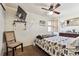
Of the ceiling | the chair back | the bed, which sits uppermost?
the ceiling

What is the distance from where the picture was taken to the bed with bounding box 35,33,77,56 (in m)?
1.36

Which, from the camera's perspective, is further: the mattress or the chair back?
the chair back

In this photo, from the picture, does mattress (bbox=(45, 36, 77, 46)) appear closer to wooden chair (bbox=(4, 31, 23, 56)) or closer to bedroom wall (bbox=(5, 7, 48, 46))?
bedroom wall (bbox=(5, 7, 48, 46))

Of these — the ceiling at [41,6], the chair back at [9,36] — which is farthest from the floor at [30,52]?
the ceiling at [41,6]

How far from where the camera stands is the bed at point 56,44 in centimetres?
136

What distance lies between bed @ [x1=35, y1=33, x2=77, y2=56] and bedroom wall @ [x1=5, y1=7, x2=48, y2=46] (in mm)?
166

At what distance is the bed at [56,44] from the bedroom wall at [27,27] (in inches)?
6.5

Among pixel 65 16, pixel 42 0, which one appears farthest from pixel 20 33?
pixel 65 16

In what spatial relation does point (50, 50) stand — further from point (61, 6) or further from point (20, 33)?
point (61, 6)

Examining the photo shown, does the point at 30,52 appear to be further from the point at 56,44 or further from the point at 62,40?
the point at 62,40

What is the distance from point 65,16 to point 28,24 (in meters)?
0.68

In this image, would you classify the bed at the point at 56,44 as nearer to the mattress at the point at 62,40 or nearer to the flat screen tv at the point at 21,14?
the mattress at the point at 62,40

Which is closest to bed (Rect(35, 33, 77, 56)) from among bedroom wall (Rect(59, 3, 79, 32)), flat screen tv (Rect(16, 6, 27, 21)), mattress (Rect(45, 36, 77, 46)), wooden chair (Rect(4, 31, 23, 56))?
mattress (Rect(45, 36, 77, 46))

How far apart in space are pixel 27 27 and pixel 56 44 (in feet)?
2.02
